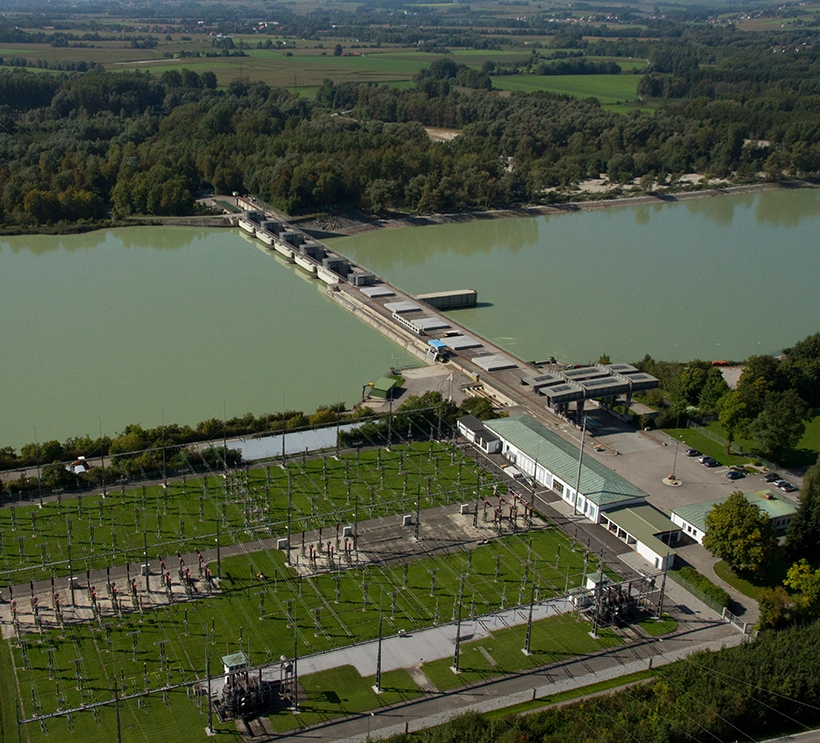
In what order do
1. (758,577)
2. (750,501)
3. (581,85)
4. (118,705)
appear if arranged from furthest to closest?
(581,85)
(750,501)
(758,577)
(118,705)

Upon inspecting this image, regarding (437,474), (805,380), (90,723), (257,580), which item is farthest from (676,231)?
(90,723)

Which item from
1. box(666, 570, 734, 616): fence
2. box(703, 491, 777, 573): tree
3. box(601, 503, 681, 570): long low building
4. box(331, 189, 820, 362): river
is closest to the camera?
box(666, 570, 734, 616): fence

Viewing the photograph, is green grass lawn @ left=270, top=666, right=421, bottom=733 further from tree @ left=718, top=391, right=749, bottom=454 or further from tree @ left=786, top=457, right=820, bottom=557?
tree @ left=718, top=391, right=749, bottom=454

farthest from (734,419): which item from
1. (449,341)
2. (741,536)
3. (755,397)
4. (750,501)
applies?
(449,341)

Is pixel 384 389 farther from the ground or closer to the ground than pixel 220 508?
farther from the ground

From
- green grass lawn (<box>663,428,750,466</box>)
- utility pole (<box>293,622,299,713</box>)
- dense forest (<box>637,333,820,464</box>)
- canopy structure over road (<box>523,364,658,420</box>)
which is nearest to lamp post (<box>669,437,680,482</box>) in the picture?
green grass lawn (<box>663,428,750,466</box>)

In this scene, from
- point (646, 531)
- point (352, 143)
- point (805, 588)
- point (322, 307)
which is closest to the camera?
point (805, 588)

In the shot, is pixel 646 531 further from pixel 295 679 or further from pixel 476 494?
pixel 295 679
